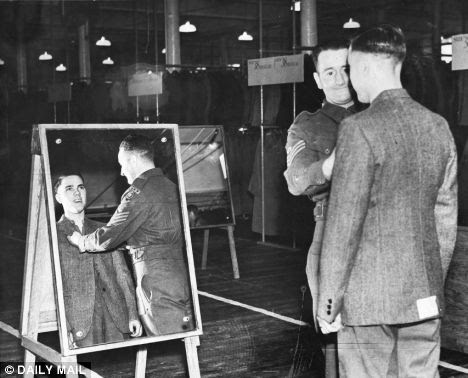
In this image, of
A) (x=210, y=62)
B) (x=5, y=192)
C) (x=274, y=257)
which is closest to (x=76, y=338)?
(x=274, y=257)

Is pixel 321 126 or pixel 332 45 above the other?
pixel 332 45

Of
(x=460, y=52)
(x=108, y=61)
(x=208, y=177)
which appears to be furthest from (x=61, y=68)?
(x=460, y=52)

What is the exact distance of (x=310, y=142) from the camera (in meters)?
2.87

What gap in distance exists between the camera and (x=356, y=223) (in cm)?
207

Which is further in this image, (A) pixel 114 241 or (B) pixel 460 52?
(B) pixel 460 52

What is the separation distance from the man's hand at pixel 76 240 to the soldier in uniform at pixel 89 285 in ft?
0.05

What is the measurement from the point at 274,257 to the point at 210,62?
43.6ft

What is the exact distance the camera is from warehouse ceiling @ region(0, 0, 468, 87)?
9664 millimetres

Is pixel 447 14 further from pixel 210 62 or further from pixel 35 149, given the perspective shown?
pixel 35 149

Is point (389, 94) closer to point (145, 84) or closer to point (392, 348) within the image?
point (392, 348)

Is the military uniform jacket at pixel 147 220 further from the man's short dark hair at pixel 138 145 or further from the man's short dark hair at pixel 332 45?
the man's short dark hair at pixel 332 45

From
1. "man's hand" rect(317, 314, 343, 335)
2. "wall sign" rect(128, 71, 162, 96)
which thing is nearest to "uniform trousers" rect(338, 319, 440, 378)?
"man's hand" rect(317, 314, 343, 335)

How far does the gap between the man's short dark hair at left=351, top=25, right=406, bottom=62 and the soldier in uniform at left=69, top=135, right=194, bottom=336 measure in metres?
1.25

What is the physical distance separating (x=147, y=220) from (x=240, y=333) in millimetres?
1688
